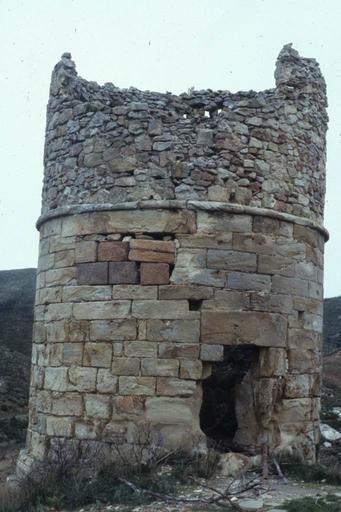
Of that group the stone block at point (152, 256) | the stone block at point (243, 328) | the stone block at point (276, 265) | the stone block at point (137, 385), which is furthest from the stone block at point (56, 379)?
the stone block at point (276, 265)

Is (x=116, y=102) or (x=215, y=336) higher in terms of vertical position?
(x=116, y=102)

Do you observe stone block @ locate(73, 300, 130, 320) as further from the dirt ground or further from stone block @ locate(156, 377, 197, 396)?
the dirt ground

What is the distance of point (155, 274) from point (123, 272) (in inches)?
12.8

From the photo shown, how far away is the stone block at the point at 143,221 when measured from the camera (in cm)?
680

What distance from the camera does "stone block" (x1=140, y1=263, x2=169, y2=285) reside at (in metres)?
6.69

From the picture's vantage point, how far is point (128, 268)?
6754 mm

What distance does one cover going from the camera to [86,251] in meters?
7.00

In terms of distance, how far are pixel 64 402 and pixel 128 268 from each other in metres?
1.52

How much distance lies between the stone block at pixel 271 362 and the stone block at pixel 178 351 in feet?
2.54

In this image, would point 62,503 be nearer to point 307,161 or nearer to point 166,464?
point 166,464

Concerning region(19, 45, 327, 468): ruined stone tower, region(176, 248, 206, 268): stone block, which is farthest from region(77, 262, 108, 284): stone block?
region(176, 248, 206, 268): stone block

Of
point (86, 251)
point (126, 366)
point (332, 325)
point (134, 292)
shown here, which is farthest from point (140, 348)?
point (332, 325)

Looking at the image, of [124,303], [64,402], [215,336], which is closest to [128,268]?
[124,303]

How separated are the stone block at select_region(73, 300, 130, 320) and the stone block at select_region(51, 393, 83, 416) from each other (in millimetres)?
797
